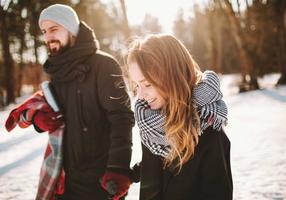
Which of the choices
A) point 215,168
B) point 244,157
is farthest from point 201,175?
point 244,157

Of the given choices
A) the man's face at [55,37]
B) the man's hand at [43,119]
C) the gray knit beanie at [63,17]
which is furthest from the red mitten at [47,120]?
the gray knit beanie at [63,17]

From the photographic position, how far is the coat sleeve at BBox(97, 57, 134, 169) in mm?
2320

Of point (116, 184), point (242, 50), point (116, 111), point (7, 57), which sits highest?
point (7, 57)

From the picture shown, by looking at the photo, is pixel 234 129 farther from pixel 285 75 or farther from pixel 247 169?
pixel 285 75

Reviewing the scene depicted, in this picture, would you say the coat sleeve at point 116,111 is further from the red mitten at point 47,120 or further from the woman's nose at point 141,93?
the woman's nose at point 141,93

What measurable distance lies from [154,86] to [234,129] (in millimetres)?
6887

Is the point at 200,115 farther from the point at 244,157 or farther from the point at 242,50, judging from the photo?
the point at 242,50

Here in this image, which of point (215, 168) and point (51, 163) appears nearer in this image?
point (215, 168)

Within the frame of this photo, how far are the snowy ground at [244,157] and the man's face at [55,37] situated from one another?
89.2 inches

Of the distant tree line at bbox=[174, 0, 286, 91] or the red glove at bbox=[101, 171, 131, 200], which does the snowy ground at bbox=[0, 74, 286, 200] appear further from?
the distant tree line at bbox=[174, 0, 286, 91]

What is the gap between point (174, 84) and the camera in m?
1.68

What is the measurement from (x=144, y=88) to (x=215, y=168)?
47cm

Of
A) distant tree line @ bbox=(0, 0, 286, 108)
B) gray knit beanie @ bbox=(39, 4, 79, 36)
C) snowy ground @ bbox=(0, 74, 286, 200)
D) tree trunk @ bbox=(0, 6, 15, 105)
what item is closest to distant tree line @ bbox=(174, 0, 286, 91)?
distant tree line @ bbox=(0, 0, 286, 108)

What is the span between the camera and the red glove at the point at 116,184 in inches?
83.8
